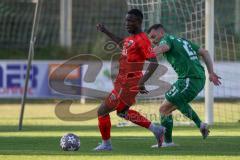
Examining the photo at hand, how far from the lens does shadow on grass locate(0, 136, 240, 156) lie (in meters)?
13.4

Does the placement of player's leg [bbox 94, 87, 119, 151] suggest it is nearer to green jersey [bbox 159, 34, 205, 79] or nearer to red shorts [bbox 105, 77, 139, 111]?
red shorts [bbox 105, 77, 139, 111]

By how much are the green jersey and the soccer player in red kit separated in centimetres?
58

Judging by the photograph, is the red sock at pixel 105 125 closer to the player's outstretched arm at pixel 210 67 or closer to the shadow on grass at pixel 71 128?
the player's outstretched arm at pixel 210 67

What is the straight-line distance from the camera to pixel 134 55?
14.2 meters

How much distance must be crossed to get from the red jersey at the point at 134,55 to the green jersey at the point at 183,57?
1.87 feet

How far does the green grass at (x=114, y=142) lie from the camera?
13.0m

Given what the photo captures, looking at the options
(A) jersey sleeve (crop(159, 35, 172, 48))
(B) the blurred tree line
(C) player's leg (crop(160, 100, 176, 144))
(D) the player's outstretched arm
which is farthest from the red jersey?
(B) the blurred tree line

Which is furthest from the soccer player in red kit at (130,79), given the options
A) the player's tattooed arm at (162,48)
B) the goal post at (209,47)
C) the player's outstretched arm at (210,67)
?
the goal post at (209,47)

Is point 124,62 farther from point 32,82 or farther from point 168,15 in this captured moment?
point 32,82

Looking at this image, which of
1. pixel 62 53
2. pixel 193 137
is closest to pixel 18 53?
pixel 62 53

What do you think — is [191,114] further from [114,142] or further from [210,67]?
[114,142]

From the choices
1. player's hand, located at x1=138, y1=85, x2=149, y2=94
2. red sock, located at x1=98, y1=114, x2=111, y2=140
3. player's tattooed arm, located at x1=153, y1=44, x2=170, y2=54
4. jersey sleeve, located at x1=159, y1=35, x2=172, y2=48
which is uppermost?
jersey sleeve, located at x1=159, y1=35, x2=172, y2=48

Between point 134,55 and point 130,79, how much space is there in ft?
1.41

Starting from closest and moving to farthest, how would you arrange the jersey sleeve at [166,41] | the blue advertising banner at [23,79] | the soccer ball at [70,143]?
the soccer ball at [70,143] < the jersey sleeve at [166,41] < the blue advertising banner at [23,79]
